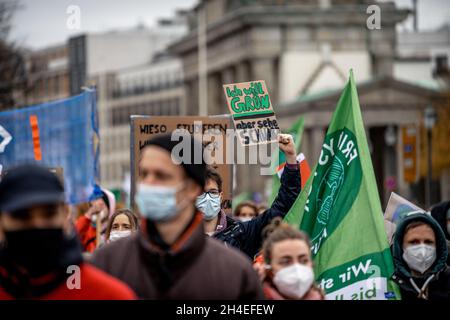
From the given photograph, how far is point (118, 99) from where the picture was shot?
430 ft

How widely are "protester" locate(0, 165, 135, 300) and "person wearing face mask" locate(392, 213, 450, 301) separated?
3.58m

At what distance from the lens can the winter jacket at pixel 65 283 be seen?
623 cm

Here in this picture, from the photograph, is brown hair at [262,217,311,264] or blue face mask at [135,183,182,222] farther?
brown hair at [262,217,311,264]

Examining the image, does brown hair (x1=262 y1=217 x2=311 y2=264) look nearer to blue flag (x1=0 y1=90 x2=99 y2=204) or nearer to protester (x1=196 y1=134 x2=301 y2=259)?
protester (x1=196 y1=134 x2=301 y2=259)

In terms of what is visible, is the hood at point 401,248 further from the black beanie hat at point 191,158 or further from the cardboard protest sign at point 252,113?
the black beanie hat at point 191,158

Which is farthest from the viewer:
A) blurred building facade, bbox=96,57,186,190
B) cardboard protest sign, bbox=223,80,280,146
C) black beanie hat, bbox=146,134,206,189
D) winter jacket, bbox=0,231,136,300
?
blurred building facade, bbox=96,57,186,190

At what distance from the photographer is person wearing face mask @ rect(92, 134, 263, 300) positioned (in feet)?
21.5

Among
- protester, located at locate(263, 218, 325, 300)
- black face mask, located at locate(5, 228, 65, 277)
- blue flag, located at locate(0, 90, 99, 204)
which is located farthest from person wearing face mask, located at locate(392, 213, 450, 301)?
blue flag, located at locate(0, 90, 99, 204)

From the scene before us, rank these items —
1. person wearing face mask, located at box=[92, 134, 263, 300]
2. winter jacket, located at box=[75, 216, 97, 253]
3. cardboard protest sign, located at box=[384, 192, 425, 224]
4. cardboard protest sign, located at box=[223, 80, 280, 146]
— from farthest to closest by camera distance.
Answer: winter jacket, located at box=[75, 216, 97, 253]
cardboard protest sign, located at box=[384, 192, 425, 224]
cardboard protest sign, located at box=[223, 80, 280, 146]
person wearing face mask, located at box=[92, 134, 263, 300]

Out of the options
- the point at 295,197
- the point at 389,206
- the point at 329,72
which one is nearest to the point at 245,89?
the point at 295,197

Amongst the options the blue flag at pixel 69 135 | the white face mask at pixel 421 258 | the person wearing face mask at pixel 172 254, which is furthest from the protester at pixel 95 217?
the person wearing face mask at pixel 172 254

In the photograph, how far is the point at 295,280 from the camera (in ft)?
25.0

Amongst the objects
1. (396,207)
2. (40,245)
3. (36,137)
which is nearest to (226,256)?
(40,245)

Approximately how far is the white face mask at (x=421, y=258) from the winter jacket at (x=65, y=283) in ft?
11.6
